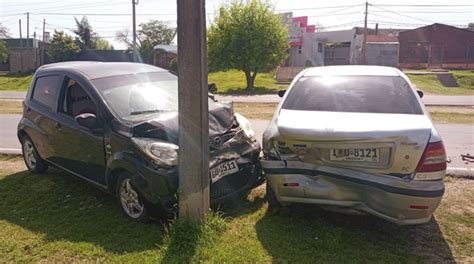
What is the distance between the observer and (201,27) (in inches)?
130

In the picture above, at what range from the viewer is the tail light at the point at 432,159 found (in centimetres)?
313

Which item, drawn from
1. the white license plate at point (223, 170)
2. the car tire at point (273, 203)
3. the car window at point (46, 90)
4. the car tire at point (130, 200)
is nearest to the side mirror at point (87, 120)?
the car tire at point (130, 200)

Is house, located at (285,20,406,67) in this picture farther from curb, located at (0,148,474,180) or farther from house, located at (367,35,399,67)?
curb, located at (0,148,474,180)

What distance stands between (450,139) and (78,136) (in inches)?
292

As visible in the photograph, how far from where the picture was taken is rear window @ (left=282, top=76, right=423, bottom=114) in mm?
3807

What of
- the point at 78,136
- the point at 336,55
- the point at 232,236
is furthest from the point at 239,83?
the point at 232,236

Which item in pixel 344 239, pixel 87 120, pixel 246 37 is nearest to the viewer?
pixel 344 239

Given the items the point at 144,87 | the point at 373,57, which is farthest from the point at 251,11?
the point at 144,87

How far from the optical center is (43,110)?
5.18 meters

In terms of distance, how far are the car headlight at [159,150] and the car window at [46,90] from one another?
1.94 metres

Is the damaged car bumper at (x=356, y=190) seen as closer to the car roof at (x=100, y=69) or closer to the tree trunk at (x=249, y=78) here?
the car roof at (x=100, y=69)

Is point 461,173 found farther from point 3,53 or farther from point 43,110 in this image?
point 3,53

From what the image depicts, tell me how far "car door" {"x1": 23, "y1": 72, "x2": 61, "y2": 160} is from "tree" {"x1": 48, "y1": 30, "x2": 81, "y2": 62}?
4383 centimetres

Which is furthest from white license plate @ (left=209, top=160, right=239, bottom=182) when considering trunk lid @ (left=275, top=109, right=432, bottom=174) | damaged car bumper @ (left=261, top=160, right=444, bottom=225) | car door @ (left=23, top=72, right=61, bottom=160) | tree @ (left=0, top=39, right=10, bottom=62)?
tree @ (left=0, top=39, right=10, bottom=62)
